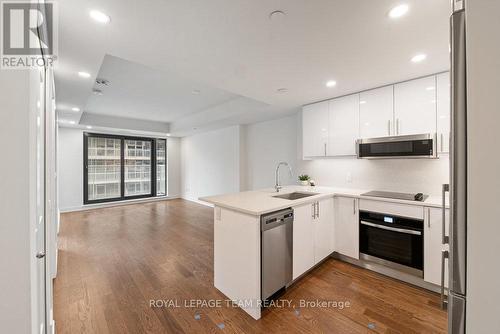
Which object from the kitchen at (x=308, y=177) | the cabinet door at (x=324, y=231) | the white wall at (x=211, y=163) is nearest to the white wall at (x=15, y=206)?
the kitchen at (x=308, y=177)

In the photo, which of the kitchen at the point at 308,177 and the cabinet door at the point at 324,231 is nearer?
the kitchen at the point at 308,177

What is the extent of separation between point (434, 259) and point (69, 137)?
7.99 meters

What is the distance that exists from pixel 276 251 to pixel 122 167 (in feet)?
21.4

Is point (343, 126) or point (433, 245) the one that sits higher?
point (343, 126)

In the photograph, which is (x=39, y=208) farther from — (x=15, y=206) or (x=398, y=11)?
(x=398, y=11)

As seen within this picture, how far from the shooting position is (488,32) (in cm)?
61

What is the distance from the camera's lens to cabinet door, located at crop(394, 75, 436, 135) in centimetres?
236

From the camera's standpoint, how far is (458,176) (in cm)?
71

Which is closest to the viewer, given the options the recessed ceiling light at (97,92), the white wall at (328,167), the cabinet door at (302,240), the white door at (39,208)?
the white door at (39,208)

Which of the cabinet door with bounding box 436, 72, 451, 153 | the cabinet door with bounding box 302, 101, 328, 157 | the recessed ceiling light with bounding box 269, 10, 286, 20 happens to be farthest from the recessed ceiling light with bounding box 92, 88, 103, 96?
the cabinet door with bounding box 436, 72, 451, 153

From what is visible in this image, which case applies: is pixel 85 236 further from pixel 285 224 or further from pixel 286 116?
pixel 286 116

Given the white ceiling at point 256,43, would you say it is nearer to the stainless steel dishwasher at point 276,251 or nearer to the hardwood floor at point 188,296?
the stainless steel dishwasher at point 276,251

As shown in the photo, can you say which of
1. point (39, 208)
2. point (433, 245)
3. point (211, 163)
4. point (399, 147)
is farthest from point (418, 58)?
point (211, 163)

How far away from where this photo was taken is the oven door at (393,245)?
2.19 meters
